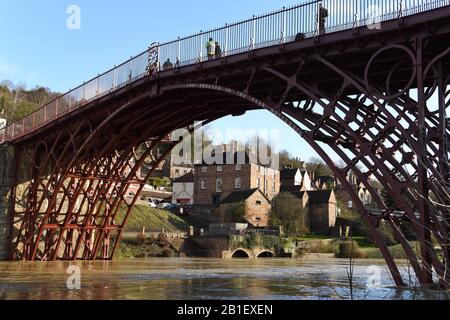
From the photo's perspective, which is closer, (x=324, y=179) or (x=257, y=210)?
(x=257, y=210)

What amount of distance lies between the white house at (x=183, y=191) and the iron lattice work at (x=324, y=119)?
162 feet

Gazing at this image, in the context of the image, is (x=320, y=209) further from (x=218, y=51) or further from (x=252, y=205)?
(x=218, y=51)

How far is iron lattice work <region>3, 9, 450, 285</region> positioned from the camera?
1334 cm

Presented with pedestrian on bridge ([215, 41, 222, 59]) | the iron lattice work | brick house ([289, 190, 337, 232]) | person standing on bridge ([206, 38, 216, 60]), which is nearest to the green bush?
brick house ([289, 190, 337, 232])

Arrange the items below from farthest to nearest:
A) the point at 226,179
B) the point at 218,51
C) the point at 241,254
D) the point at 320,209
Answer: the point at 320,209, the point at 226,179, the point at 241,254, the point at 218,51

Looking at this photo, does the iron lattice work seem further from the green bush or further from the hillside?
the green bush

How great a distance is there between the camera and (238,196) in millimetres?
70438

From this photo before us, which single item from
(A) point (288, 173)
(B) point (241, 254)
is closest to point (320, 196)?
(A) point (288, 173)

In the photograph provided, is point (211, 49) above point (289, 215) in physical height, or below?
above

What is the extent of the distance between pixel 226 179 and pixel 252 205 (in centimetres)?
932

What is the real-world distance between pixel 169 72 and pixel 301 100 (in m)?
6.18
